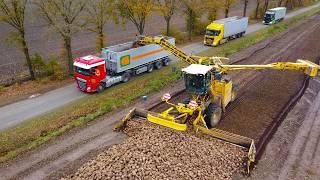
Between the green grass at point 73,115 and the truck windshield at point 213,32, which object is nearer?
the green grass at point 73,115

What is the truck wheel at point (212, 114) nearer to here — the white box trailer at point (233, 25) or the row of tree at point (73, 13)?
the row of tree at point (73, 13)

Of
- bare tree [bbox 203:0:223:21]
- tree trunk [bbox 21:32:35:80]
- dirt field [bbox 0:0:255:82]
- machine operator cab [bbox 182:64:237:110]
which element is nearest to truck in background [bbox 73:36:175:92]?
tree trunk [bbox 21:32:35:80]

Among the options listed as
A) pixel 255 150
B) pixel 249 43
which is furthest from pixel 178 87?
pixel 249 43

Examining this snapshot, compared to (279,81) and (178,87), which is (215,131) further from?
(279,81)

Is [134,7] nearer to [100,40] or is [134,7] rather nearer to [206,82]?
[100,40]

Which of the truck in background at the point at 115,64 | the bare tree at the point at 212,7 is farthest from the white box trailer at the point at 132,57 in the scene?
the bare tree at the point at 212,7

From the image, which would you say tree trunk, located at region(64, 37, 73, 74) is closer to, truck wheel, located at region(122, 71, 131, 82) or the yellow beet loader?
truck wheel, located at region(122, 71, 131, 82)
